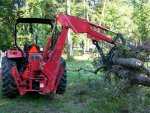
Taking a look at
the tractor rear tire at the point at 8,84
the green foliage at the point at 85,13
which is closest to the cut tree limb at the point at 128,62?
the tractor rear tire at the point at 8,84

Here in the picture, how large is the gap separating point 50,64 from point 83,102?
1317 millimetres

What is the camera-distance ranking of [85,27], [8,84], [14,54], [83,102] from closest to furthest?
[85,27], [83,102], [8,84], [14,54]

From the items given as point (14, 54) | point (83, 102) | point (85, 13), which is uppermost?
point (85, 13)

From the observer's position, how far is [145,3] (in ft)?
144

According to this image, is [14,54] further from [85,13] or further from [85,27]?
[85,13]

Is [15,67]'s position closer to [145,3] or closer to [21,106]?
[21,106]

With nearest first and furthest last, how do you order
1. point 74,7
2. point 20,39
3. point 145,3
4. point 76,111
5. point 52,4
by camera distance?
1. point 76,111
2. point 20,39
3. point 52,4
4. point 74,7
5. point 145,3

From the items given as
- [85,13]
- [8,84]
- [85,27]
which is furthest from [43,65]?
[85,13]

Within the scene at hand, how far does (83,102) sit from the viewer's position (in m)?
8.86

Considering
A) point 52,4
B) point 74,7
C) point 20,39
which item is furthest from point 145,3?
point 20,39

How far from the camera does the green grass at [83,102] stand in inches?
312

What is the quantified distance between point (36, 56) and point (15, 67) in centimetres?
68

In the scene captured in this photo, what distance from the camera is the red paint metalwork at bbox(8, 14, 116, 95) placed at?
26.7 ft

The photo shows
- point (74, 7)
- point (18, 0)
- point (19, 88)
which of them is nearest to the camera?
point (19, 88)
